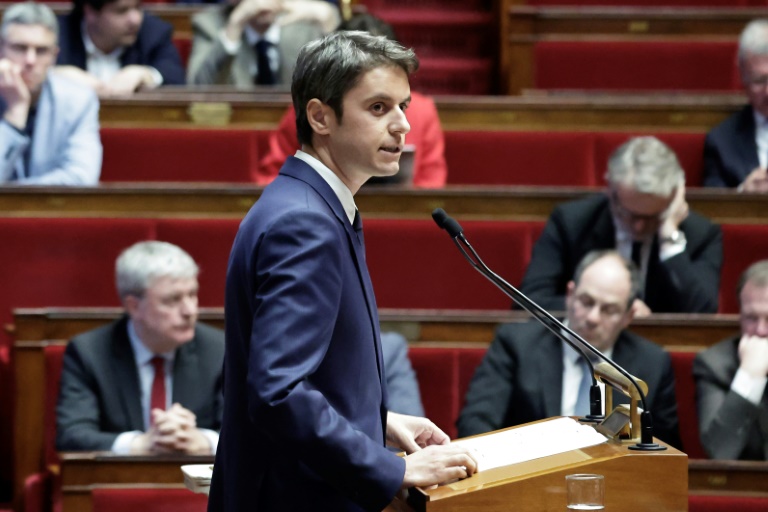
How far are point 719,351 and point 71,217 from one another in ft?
2.32

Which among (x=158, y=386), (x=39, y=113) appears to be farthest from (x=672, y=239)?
(x=39, y=113)

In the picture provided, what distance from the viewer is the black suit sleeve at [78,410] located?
120cm

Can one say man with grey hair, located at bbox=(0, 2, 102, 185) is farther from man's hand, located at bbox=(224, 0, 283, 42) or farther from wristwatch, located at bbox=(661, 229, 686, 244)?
wristwatch, located at bbox=(661, 229, 686, 244)

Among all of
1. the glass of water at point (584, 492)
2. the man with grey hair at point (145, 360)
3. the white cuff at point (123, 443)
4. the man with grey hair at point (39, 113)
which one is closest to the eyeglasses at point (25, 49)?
the man with grey hair at point (39, 113)

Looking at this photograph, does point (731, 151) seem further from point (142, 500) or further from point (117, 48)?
point (142, 500)

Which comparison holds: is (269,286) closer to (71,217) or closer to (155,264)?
(155,264)

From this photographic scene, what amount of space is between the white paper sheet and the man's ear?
6.7 inches

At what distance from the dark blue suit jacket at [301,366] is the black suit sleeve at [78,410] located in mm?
601

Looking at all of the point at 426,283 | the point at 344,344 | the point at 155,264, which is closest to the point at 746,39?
the point at 426,283

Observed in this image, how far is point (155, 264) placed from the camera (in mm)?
1265

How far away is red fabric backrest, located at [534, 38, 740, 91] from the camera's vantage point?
195 centimetres

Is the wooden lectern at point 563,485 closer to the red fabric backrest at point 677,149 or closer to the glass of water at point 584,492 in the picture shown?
the glass of water at point 584,492

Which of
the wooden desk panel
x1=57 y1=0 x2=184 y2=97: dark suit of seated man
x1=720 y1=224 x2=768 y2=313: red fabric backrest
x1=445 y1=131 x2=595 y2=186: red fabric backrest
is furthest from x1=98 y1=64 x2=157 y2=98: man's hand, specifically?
x1=720 y1=224 x2=768 y2=313: red fabric backrest

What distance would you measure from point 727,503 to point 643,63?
40.9 inches
